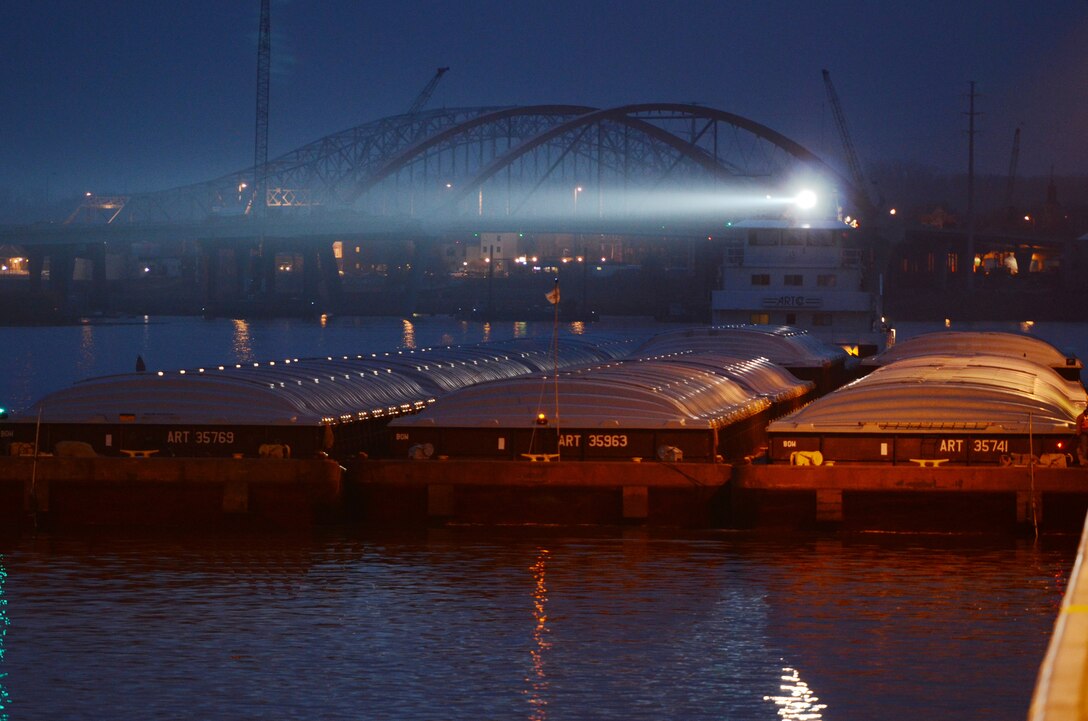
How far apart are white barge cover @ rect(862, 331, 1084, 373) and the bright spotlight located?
16102 mm

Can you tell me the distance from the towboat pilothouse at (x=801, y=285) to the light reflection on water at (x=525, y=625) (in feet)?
126

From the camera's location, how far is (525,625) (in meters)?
21.4

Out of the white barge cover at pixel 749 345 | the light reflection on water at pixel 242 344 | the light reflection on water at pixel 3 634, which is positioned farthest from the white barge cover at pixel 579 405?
the light reflection on water at pixel 242 344

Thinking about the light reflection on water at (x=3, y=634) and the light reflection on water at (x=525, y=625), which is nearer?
the light reflection on water at (x=3, y=634)

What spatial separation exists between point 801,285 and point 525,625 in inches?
1805

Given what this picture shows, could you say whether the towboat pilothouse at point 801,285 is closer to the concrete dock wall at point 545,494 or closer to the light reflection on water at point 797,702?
the concrete dock wall at point 545,494

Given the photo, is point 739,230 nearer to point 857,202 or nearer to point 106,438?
point 106,438

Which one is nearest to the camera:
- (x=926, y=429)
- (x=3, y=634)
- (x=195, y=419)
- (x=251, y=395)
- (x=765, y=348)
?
(x=3, y=634)

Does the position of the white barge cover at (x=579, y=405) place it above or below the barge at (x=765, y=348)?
below

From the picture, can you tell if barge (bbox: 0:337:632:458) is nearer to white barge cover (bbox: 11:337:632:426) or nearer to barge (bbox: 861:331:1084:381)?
white barge cover (bbox: 11:337:632:426)

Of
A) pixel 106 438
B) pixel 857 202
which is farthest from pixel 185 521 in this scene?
pixel 857 202

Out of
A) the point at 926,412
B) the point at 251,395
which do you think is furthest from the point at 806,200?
the point at 251,395

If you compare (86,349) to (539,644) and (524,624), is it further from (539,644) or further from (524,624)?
(539,644)

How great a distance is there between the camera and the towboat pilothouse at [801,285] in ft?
212
